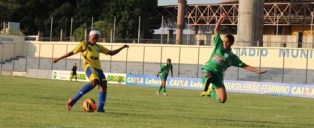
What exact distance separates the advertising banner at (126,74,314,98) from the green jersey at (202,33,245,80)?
114ft

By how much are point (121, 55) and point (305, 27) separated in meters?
29.2

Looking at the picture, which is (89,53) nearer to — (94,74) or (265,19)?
(94,74)

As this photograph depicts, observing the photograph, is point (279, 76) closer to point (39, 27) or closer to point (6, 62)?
point (6, 62)

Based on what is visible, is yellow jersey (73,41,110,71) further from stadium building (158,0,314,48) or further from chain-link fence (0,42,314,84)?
stadium building (158,0,314,48)

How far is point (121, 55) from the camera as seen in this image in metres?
78.9

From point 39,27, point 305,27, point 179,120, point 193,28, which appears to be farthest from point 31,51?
point 179,120

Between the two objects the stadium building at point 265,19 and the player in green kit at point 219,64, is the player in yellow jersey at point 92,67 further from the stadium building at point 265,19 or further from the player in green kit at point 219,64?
the stadium building at point 265,19

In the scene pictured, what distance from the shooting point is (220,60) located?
17.6m

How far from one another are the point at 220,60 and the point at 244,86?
39.4 meters

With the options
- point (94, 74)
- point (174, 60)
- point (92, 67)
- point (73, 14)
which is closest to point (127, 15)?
point (73, 14)

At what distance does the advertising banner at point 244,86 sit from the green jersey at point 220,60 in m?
34.6

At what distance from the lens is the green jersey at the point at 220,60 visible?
17562 mm

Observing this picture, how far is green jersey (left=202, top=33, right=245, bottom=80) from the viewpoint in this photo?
17.6 m

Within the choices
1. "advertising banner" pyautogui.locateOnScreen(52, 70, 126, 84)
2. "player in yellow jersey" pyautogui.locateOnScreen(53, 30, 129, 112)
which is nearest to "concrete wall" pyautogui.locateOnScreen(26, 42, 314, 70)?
"advertising banner" pyautogui.locateOnScreen(52, 70, 126, 84)
